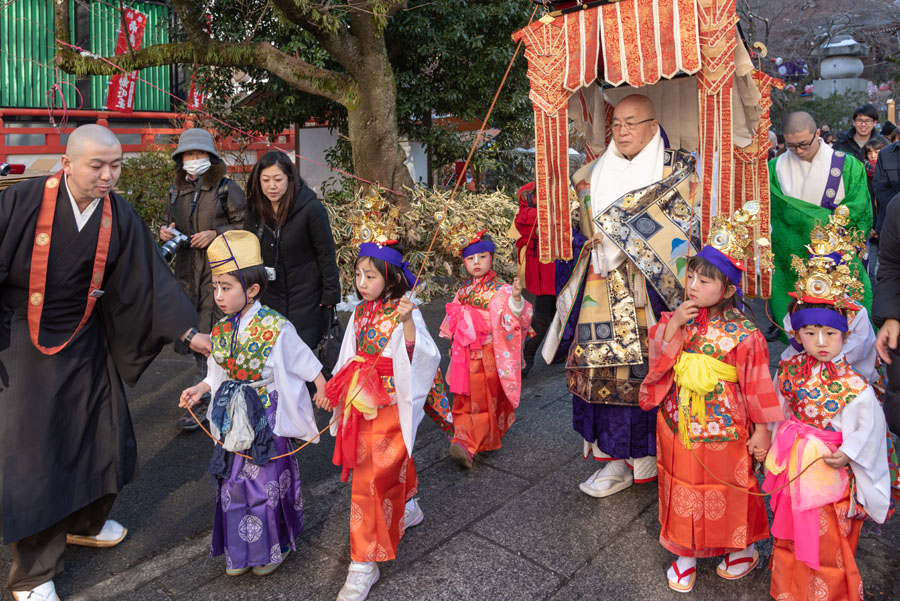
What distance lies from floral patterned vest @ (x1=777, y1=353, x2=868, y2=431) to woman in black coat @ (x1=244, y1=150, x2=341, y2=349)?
2.54 metres

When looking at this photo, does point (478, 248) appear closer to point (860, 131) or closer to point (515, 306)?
point (515, 306)

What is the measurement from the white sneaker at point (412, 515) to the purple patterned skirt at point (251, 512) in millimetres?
608

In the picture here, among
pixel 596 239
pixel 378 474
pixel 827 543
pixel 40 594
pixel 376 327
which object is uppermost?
pixel 596 239

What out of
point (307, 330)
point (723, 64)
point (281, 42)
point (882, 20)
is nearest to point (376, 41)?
point (281, 42)

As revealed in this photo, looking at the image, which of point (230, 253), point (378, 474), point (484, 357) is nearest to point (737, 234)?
point (378, 474)

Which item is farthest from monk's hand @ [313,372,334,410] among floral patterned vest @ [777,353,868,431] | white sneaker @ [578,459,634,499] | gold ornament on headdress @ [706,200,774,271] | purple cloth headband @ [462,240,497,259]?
floral patterned vest @ [777,353,868,431]

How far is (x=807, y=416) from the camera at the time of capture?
9.39 feet

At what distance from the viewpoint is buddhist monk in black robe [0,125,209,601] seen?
304 centimetres

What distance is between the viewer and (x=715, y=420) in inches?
118

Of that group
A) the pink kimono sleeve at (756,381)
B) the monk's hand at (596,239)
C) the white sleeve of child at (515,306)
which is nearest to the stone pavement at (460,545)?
the pink kimono sleeve at (756,381)

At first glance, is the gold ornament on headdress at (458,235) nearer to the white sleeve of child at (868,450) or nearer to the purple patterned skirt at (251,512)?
the purple patterned skirt at (251,512)

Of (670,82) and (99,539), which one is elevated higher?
(670,82)

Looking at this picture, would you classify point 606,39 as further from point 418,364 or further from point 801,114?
point 801,114

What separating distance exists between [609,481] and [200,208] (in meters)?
Result: 2.95
